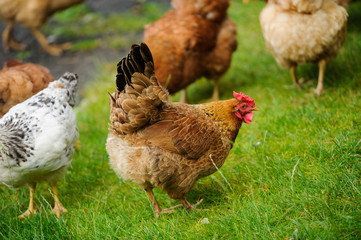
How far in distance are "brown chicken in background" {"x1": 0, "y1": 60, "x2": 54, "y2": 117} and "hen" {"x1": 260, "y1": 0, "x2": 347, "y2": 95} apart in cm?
278

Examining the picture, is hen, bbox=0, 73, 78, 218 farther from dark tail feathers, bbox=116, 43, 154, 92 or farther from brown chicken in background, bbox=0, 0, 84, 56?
brown chicken in background, bbox=0, 0, 84, 56

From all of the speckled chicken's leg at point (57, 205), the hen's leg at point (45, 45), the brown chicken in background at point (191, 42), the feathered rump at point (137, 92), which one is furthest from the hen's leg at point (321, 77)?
the hen's leg at point (45, 45)

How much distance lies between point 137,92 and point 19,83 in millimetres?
1815

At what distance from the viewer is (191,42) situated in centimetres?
471

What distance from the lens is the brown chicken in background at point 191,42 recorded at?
15.0ft

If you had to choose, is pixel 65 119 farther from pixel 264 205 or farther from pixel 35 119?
pixel 264 205

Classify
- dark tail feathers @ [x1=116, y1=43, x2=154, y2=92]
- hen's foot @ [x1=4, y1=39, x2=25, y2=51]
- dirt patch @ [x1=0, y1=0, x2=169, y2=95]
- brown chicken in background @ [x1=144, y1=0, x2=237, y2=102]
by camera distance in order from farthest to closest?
hen's foot @ [x1=4, y1=39, x2=25, y2=51], dirt patch @ [x1=0, y1=0, x2=169, y2=95], brown chicken in background @ [x1=144, y1=0, x2=237, y2=102], dark tail feathers @ [x1=116, y1=43, x2=154, y2=92]

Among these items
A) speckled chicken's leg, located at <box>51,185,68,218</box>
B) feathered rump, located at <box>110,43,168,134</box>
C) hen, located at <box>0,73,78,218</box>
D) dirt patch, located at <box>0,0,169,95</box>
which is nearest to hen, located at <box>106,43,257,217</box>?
feathered rump, located at <box>110,43,168,134</box>

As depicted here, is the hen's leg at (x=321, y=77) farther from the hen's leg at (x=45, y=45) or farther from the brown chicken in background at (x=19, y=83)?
the hen's leg at (x=45, y=45)

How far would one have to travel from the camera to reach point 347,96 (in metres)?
4.08

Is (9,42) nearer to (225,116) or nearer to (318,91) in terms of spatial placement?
(225,116)

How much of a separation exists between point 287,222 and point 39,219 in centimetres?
197

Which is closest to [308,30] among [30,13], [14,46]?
[30,13]

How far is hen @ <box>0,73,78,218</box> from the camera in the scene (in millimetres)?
3164
